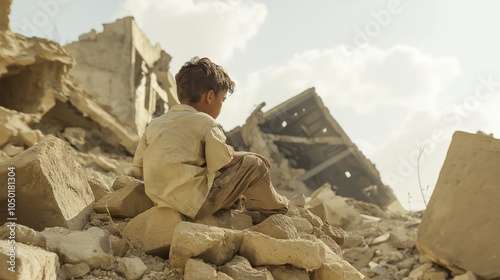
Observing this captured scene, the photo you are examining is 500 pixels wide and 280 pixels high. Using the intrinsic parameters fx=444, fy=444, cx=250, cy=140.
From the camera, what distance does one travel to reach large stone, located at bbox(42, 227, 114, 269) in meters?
1.84

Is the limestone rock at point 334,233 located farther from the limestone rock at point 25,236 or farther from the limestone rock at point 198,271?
the limestone rock at point 25,236

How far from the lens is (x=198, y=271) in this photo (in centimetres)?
179

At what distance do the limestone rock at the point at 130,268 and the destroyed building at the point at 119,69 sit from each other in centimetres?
1051

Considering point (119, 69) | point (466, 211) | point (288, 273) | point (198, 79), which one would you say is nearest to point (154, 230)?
point (288, 273)

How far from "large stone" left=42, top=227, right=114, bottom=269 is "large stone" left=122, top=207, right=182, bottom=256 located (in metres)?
0.17

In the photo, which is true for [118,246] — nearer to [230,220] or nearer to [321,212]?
[230,220]

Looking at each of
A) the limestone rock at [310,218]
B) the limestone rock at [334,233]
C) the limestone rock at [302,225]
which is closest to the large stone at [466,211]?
the limestone rock at [334,233]

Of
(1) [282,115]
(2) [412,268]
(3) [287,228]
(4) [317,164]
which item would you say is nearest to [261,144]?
(1) [282,115]

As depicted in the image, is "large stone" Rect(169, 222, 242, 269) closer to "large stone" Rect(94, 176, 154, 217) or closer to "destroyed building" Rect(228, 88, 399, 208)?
"large stone" Rect(94, 176, 154, 217)

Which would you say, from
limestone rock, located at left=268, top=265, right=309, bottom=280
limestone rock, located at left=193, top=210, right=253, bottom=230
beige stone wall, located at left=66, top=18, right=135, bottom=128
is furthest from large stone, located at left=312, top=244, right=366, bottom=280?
beige stone wall, located at left=66, top=18, right=135, bottom=128

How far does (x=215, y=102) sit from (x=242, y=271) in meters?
0.93

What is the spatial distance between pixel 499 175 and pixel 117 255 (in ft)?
12.2

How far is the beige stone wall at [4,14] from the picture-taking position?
297 inches

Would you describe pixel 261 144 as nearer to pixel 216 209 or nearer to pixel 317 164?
pixel 317 164
